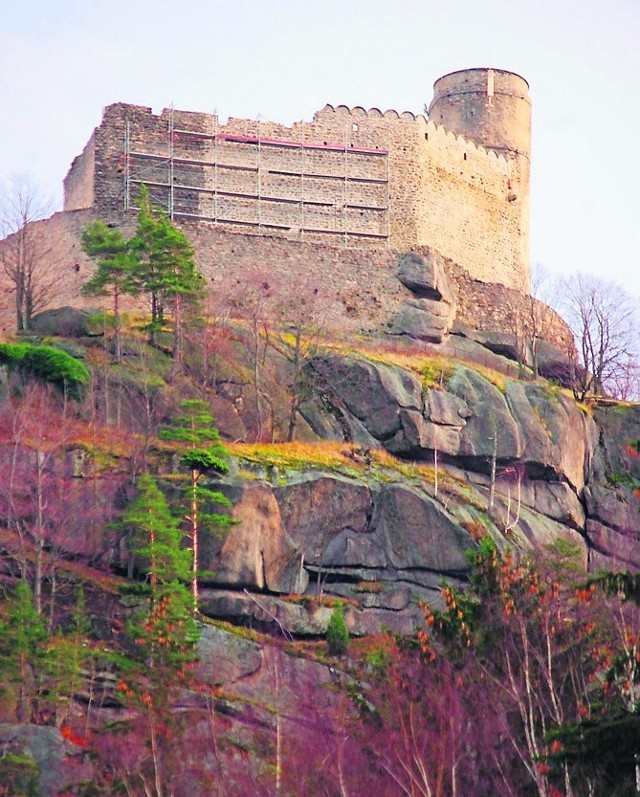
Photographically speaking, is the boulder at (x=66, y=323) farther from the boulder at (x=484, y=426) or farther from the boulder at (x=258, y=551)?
the boulder at (x=484, y=426)

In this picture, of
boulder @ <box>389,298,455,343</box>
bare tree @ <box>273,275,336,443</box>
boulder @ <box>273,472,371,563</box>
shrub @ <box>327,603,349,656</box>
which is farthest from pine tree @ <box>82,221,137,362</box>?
shrub @ <box>327,603,349,656</box>

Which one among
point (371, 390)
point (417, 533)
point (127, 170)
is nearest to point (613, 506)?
point (371, 390)

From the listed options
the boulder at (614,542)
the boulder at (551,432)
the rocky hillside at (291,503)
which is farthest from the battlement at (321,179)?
the boulder at (614,542)

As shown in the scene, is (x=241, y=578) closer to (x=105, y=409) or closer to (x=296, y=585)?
(x=296, y=585)

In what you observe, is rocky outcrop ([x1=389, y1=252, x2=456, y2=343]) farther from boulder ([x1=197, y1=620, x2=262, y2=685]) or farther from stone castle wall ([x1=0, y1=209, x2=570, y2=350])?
boulder ([x1=197, y1=620, x2=262, y2=685])

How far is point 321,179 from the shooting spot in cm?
6062

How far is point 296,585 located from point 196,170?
20.9 m

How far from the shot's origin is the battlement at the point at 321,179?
194 feet

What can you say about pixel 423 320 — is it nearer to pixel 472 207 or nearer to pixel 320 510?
pixel 472 207

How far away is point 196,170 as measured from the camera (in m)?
59.5

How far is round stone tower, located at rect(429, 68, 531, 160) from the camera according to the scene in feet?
219

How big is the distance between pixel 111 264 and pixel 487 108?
71.8 ft

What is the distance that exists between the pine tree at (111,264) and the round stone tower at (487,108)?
18884 millimetres

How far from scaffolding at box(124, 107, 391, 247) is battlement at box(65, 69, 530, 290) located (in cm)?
4
